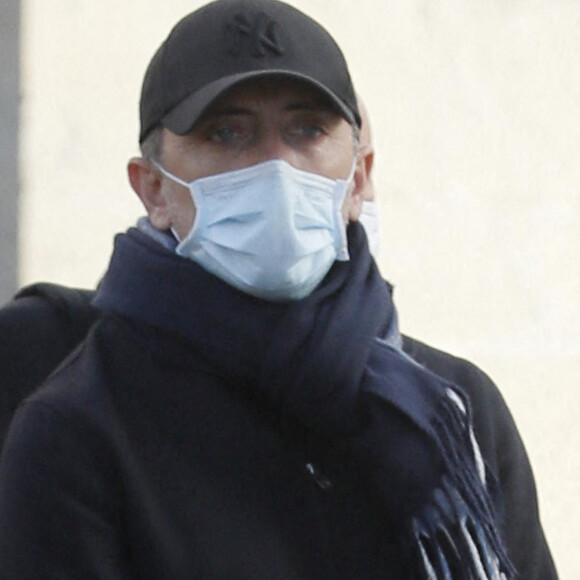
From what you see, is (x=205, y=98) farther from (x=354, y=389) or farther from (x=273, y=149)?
(x=354, y=389)

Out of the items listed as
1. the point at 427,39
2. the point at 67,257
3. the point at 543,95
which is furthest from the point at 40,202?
the point at 543,95

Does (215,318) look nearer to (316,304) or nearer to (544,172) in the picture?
(316,304)

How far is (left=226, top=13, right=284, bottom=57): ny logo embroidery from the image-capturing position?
239cm

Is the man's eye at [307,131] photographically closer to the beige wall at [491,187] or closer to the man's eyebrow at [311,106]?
the man's eyebrow at [311,106]

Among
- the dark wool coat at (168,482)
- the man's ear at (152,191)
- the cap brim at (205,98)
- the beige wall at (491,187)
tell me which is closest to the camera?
the dark wool coat at (168,482)

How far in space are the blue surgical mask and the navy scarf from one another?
0.03m

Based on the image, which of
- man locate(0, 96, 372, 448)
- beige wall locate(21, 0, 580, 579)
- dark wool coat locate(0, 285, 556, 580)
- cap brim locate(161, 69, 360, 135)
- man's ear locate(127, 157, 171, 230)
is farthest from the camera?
beige wall locate(21, 0, 580, 579)

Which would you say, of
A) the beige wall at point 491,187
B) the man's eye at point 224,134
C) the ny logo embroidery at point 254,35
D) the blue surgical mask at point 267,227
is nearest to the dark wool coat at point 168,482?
the blue surgical mask at point 267,227

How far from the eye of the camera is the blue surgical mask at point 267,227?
2.37 meters

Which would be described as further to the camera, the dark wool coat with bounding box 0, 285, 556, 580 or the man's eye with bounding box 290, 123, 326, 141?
the man's eye with bounding box 290, 123, 326, 141

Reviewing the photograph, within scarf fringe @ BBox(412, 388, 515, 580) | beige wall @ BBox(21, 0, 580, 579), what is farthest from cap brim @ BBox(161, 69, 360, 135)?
beige wall @ BBox(21, 0, 580, 579)

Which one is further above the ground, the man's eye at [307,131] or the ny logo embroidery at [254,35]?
the ny logo embroidery at [254,35]

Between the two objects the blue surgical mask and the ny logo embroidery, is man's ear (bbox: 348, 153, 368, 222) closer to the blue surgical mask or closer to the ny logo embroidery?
the blue surgical mask

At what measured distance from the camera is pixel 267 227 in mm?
2389
